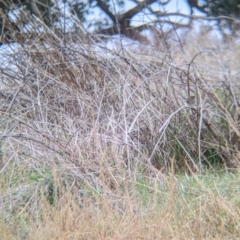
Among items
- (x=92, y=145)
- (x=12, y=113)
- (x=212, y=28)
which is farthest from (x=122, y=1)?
(x=92, y=145)

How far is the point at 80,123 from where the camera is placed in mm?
5418

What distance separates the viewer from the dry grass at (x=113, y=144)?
3621 mm

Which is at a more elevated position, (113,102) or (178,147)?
(113,102)

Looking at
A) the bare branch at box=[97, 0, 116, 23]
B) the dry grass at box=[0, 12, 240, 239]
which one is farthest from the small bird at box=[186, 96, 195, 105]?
the bare branch at box=[97, 0, 116, 23]

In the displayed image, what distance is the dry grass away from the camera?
3621 millimetres

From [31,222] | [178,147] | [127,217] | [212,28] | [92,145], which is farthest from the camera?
[212,28]

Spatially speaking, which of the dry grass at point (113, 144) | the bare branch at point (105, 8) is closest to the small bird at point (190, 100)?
the dry grass at point (113, 144)

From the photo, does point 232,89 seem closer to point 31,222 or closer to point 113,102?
point 113,102

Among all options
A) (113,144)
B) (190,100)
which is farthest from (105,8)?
(113,144)

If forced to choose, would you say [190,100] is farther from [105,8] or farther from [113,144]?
[105,8]

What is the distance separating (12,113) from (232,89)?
1.98m

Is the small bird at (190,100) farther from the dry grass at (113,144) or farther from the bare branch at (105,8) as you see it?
the bare branch at (105,8)

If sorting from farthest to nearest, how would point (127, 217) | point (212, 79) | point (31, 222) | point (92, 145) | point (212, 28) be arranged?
point (212, 28) → point (212, 79) → point (92, 145) → point (31, 222) → point (127, 217)

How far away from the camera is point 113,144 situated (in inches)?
→ 194
